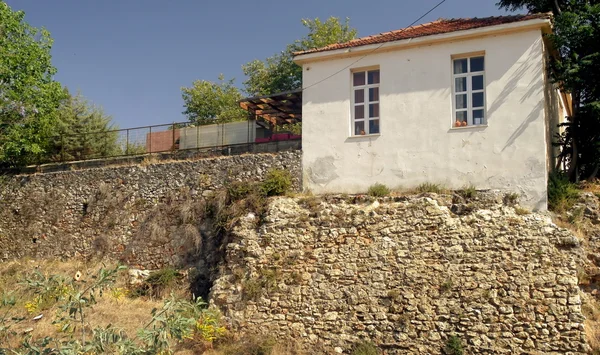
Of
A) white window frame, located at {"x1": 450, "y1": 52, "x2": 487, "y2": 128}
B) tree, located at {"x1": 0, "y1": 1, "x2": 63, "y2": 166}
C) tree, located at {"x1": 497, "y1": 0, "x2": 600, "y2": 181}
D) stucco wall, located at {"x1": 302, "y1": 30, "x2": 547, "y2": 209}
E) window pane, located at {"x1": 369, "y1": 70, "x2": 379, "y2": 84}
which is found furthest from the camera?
tree, located at {"x1": 0, "y1": 1, "x2": 63, "y2": 166}

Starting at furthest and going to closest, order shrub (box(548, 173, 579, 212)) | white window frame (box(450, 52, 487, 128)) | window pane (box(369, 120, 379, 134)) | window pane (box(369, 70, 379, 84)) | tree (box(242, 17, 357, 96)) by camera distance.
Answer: tree (box(242, 17, 357, 96)) < window pane (box(369, 70, 379, 84)) < window pane (box(369, 120, 379, 134)) < white window frame (box(450, 52, 487, 128)) < shrub (box(548, 173, 579, 212))

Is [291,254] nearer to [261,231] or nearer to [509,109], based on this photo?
[261,231]

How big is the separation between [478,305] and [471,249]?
4.01 ft

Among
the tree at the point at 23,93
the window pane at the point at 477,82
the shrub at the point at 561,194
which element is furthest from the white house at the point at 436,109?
the tree at the point at 23,93

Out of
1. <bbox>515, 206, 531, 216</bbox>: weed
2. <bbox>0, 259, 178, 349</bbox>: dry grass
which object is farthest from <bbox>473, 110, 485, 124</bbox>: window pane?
<bbox>0, 259, 178, 349</bbox>: dry grass

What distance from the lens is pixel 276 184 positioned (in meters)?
15.8

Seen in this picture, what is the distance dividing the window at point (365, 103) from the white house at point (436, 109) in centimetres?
3

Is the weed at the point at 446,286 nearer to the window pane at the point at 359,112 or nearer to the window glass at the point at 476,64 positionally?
the window pane at the point at 359,112

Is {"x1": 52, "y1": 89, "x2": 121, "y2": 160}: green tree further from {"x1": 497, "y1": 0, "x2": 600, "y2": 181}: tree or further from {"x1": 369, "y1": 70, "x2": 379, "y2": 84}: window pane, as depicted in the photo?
{"x1": 497, "y1": 0, "x2": 600, "y2": 181}: tree

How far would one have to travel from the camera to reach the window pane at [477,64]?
14.9 metres

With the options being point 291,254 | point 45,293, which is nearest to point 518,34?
point 291,254

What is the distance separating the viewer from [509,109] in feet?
46.8

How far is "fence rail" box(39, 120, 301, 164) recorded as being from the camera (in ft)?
59.6

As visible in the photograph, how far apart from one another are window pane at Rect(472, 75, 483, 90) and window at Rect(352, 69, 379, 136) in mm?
2555
